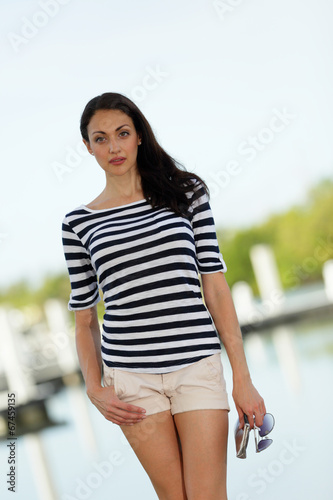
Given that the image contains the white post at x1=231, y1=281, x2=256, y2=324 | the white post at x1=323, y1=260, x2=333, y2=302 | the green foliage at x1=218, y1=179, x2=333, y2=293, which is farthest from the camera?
the green foliage at x1=218, y1=179, x2=333, y2=293

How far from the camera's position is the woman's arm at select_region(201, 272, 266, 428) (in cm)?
144

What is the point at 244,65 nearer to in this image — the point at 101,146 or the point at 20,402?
the point at 20,402

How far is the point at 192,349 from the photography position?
4.67ft

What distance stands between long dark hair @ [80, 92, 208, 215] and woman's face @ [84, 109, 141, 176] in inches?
0.8

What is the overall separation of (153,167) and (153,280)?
1.05ft

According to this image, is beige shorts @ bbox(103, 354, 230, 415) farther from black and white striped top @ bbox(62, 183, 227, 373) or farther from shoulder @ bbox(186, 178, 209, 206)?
shoulder @ bbox(186, 178, 209, 206)

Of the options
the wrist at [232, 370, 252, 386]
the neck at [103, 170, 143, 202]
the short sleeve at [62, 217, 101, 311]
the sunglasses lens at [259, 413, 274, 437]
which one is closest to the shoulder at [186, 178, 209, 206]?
the neck at [103, 170, 143, 202]

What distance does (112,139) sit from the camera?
5.09 ft

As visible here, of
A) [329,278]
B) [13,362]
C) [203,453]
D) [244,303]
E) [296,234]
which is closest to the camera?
[203,453]

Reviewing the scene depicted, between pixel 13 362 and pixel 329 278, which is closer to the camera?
pixel 13 362

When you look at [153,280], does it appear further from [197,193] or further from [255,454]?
[255,454]

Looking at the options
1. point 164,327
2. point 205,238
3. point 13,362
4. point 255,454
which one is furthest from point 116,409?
point 13,362

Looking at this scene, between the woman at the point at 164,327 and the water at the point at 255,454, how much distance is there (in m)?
1.50

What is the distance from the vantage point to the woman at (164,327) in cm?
142
